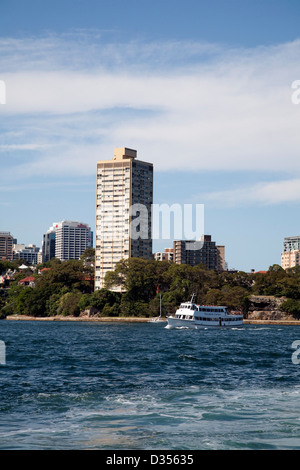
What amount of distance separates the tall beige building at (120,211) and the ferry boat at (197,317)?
2283 inches

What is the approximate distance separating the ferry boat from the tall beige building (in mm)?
57985

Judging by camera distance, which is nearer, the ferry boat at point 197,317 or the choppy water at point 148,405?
the choppy water at point 148,405

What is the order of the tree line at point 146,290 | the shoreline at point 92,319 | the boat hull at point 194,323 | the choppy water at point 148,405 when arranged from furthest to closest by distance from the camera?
the tree line at point 146,290
the shoreline at point 92,319
the boat hull at point 194,323
the choppy water at point 148,405

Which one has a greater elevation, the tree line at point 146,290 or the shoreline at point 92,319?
the tree line at point 146,290

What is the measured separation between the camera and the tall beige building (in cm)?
17088

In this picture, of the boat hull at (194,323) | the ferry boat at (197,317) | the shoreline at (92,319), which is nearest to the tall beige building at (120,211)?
the shoreline at (92,319)

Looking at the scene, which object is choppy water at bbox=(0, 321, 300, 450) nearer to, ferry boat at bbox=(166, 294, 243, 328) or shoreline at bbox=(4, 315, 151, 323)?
ferry boat at bbox=(166, 294, 243, 328)

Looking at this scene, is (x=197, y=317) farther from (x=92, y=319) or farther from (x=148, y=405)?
(x=148, y=405)

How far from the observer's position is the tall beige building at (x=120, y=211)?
→ 171 metres

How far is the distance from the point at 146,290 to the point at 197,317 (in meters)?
46.6

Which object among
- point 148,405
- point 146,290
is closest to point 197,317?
point 146,290

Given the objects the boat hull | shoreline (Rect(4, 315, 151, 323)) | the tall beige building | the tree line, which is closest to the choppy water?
the boat hull

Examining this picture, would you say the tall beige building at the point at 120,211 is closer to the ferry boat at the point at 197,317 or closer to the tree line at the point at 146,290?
the tree line at the point at 146,290

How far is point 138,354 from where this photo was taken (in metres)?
50.8
